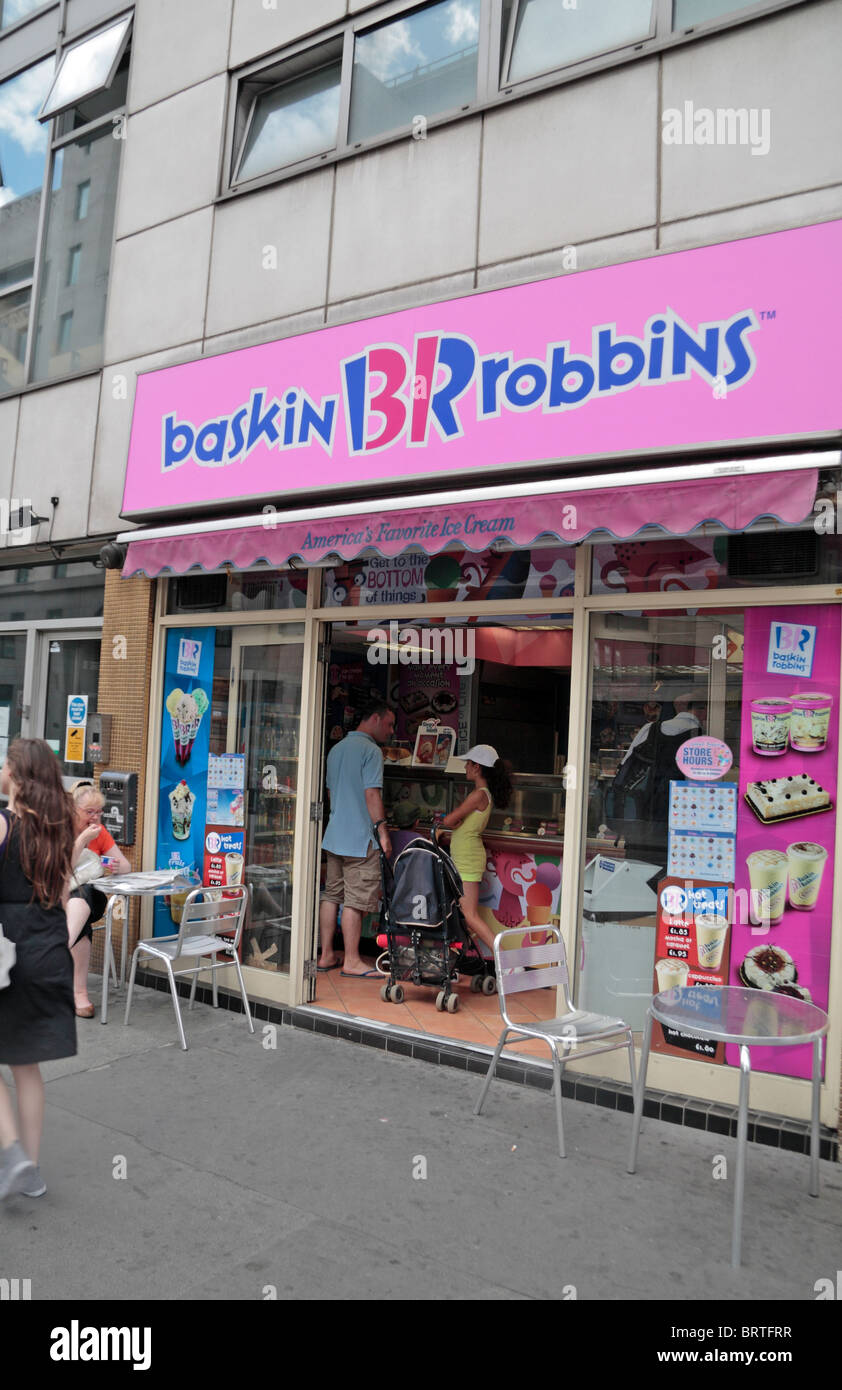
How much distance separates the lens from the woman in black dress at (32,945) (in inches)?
147

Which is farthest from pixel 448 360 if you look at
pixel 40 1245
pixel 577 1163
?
pixel 40 1245

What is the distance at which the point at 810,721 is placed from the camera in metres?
4.68

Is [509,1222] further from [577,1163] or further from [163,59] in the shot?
[163,59]

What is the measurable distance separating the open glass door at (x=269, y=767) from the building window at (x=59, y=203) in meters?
3.23

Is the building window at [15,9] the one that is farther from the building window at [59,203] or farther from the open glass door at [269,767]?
the open glass door at [269,767]

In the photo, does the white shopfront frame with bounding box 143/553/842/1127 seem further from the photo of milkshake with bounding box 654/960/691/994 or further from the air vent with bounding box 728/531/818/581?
the photo of milkshake with bounding box 654/960/691/994

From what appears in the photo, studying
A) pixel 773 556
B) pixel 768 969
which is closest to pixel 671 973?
pixel 768 969

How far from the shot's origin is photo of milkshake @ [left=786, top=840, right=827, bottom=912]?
464 cm

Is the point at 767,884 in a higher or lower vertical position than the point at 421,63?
lower

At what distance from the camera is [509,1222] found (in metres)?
3.75

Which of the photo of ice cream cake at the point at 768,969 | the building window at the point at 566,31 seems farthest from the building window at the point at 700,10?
the photo of ice cream cake at the point at 768,969

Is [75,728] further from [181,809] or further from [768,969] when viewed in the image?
[768,969]

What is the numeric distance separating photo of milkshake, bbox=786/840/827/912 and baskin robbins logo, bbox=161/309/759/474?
2.20 meters

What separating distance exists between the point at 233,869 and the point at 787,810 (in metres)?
3.79
